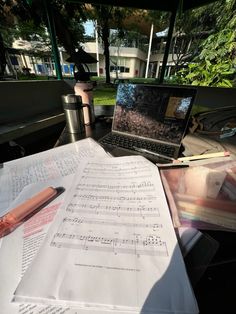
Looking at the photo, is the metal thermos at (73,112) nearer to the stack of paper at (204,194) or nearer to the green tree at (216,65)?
the stack of paper at (204,194)

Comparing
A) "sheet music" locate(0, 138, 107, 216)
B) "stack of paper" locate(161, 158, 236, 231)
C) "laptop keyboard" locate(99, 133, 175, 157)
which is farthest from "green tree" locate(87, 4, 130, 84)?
"stack of paper" locate(161, 158, 236, 231)

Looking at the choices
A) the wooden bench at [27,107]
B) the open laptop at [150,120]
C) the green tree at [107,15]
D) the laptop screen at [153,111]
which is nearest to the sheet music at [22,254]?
the open laptop at [150,120]

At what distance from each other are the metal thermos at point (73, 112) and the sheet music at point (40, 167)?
207 mm

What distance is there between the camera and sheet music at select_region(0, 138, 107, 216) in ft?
1.71

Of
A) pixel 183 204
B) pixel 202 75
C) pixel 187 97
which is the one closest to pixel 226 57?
pixel 202 75

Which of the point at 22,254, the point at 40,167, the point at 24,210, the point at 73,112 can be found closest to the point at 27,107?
the point at 73,112

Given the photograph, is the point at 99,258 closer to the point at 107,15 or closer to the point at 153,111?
the point at 153,111

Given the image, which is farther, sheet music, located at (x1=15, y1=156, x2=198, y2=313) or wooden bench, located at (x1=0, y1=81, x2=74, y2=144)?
wooden bench, located at (x1=0, y1=81, x2=74, y2=144)

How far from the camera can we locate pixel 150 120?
836mm

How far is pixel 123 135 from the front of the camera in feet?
2.95

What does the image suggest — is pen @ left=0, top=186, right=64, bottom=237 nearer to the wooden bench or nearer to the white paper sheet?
the white paper sheet

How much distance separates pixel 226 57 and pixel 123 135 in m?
→ 3.56

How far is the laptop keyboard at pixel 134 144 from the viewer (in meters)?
0.74

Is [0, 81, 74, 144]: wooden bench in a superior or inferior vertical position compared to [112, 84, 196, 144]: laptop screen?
inferior
